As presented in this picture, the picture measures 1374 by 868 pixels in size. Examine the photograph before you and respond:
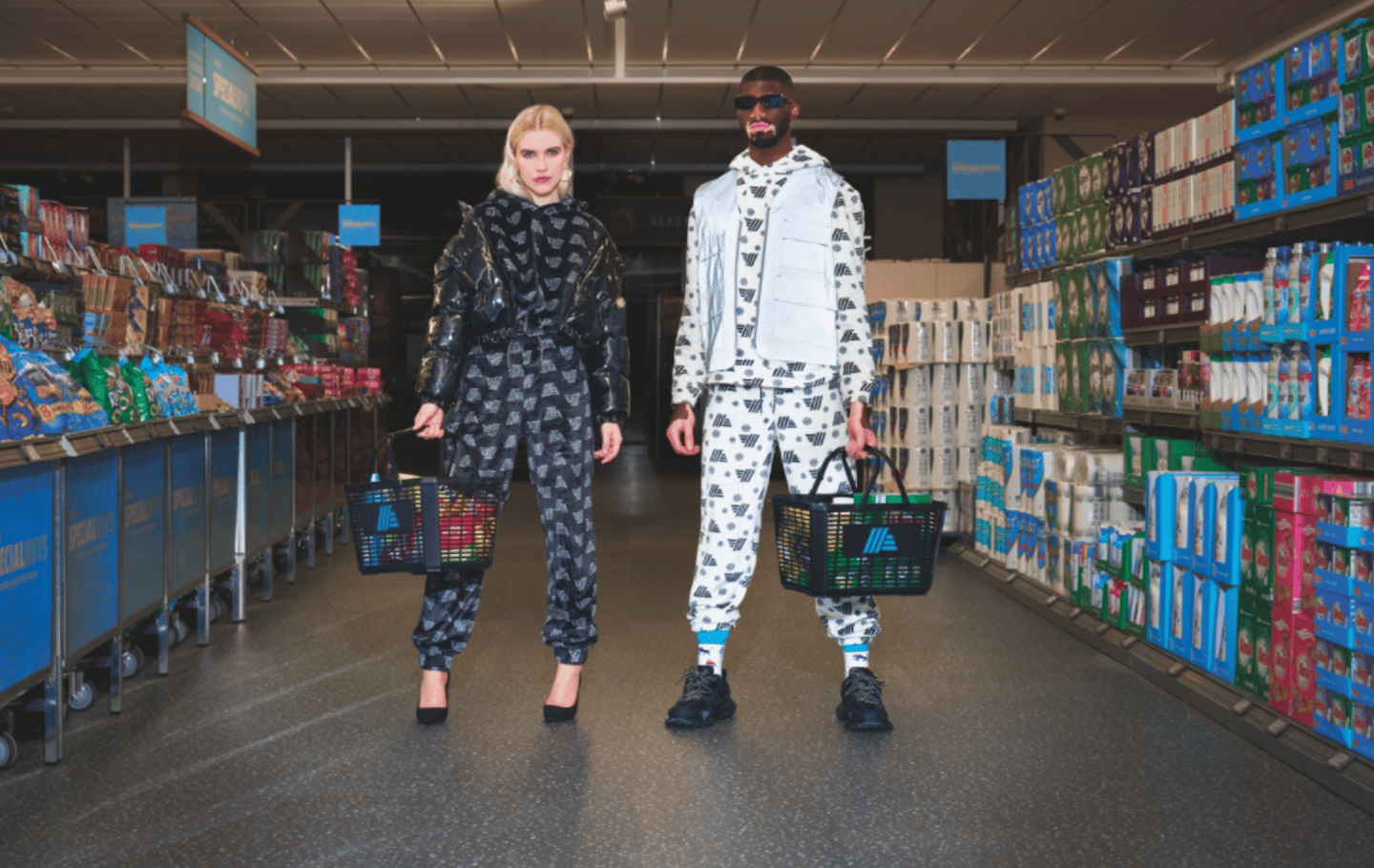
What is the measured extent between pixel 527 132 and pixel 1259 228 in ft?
7.16

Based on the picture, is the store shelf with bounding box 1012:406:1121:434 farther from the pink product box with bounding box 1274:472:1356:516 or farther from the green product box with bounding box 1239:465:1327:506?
the pink product box with bounding box 1274:472:1356:516

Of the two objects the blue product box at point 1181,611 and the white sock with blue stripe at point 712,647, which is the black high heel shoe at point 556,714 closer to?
the white sock with blue stripe at point 712,647

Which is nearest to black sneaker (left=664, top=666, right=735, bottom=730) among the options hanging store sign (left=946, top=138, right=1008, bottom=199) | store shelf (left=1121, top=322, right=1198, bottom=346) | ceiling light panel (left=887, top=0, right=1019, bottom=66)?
store shelf (left=1121, top=322, right=1198, bottom=346)

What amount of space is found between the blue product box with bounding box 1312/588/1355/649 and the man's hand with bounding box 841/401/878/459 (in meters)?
1.17

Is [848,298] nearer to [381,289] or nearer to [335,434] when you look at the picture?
[335,434]

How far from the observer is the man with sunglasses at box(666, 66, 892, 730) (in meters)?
3.32

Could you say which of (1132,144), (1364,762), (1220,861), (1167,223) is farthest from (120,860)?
(1132,144)

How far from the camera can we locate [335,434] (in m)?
7.44

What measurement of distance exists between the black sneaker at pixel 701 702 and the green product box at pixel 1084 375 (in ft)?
7.38

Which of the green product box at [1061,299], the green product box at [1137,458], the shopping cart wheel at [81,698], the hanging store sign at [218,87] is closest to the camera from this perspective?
the shopping cart wheel at [81,698]

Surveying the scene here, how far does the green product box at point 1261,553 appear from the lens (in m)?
3.26

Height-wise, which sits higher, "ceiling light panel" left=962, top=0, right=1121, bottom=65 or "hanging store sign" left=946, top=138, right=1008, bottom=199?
"ceiling light panel" left=962, top=0, right=1121, bottom=65

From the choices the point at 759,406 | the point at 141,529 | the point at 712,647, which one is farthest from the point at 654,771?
the point at 141,529

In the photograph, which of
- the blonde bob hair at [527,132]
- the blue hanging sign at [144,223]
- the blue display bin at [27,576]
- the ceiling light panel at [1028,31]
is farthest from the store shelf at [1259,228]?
the blue hanging sign at [144,223]
